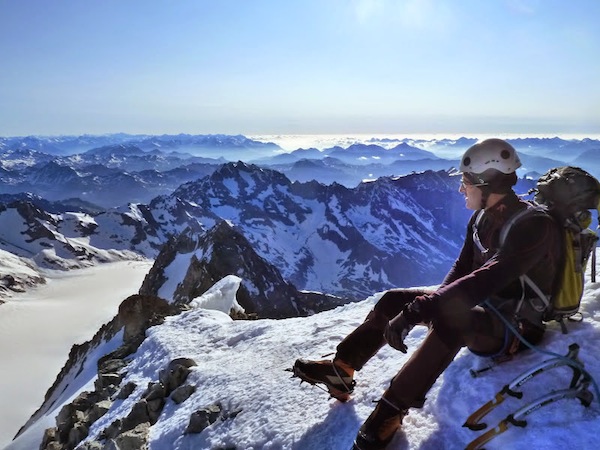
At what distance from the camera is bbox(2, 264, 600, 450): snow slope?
5.16 m

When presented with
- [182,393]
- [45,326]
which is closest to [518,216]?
[182,393]

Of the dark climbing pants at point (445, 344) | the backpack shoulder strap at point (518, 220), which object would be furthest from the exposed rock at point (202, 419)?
the backpack shoulder strap at point (518, 220)

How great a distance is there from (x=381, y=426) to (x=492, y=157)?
3.77 metres

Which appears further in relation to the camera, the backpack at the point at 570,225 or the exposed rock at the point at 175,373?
the exposed rock at the point at 175,373

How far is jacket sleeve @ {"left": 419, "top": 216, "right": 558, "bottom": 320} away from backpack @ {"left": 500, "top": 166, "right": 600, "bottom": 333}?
26 centimetres

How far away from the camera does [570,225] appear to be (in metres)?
5.53

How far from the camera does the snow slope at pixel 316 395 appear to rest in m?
5.16

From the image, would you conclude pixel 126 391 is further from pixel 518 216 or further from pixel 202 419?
pixel 518 216

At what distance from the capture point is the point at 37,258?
198 meters

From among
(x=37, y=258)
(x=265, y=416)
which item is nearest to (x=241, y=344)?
(x=265, y=416)

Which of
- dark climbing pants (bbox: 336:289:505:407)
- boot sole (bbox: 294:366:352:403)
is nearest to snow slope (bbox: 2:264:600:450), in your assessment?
boot sole (bbox: 294:366:352:403)

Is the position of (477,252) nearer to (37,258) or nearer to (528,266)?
(528,266)

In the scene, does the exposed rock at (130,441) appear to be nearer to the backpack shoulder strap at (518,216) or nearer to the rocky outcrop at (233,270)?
the backpack shoulder strap at (518,216)

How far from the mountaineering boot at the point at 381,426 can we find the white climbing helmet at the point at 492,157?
10.8 feet
